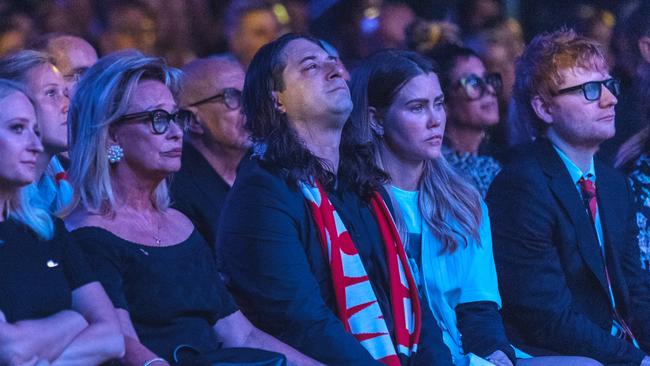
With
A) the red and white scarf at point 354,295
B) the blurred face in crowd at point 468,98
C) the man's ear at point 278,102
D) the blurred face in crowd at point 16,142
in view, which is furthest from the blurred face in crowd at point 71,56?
the blurred face in crowd at point 468,98

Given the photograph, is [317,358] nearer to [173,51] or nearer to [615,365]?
[615,365]

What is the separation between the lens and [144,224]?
3631mm

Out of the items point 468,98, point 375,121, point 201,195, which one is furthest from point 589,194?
point 201,195

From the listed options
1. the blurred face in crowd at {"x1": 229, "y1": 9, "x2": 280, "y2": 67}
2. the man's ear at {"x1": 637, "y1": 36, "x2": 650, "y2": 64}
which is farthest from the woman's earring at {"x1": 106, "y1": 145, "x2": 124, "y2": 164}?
the man's ear at {"x1": 637, "y1": 36, "x2": 650, "y2": 64}

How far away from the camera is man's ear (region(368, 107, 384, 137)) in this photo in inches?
180

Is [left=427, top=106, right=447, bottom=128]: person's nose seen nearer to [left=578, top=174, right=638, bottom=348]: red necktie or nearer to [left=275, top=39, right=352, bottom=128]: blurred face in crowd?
[left=275, top=39, right=352, bottom=128]: blurred face in crowd

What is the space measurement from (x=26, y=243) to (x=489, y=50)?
4.15 metres

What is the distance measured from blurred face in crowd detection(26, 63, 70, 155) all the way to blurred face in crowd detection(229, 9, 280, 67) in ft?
5.24

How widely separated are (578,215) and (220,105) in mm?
1605

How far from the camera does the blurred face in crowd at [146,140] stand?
3668 millimetres

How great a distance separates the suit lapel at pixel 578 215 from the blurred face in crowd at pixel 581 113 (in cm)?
18

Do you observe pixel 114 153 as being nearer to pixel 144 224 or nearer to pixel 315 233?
pixel 144 224

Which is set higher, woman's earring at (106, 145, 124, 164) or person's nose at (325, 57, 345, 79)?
person's nose at (325, 57, 345, 79)

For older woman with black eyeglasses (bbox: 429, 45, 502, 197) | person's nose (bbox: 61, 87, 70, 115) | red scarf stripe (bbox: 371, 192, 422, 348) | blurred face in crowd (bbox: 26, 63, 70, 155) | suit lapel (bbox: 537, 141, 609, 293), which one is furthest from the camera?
older woman with black eyeglasses (bbox: 429, 45, 502, 197)
